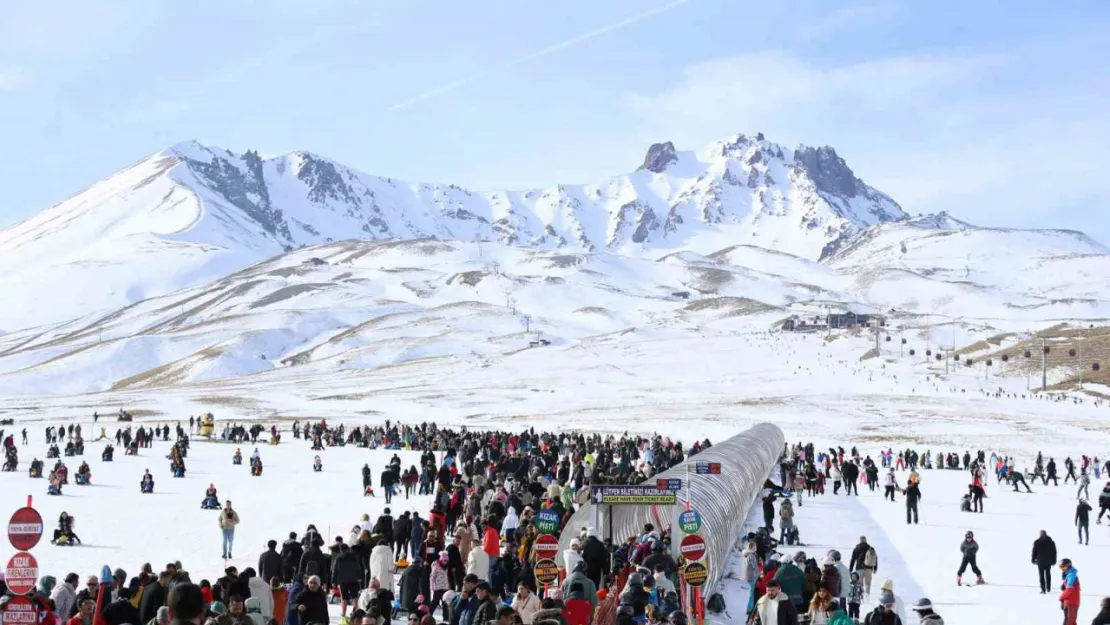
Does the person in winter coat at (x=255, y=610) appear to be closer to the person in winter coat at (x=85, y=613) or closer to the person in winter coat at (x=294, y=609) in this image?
the person in winter coat at (x=294, y=609)

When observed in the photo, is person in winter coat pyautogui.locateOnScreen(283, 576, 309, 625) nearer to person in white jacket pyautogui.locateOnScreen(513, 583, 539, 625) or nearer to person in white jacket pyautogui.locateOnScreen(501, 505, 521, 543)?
person in white jacket pyautogui.locateOnScreen(513, 583, 539, 625)

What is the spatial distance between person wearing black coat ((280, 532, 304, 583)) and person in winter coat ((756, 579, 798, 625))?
8369mm

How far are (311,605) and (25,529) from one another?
3687 millimetres

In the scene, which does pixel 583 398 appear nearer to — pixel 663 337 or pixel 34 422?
pixel 34 422

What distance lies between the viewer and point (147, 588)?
1468cm

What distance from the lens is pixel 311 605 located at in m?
15.0

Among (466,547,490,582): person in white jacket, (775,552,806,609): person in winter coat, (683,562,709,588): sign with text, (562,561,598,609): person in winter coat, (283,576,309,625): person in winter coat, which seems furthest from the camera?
(466,547,490,582): person in white jacket

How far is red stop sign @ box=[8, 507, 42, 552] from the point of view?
13586mm

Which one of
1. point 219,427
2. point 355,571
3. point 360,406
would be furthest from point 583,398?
point 355,571

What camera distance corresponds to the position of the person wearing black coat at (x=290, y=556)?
19.0 m

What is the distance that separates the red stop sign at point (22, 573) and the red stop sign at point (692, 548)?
27.7ft

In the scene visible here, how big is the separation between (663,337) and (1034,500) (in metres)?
138

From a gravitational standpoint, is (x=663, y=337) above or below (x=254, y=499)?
above

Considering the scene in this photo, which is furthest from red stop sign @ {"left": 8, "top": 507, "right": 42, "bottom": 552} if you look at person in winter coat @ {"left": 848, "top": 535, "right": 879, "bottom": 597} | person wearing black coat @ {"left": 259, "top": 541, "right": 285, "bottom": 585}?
person in winter coat @ {"left": 848, "top": 535, "right": 879, "bottom": 597}
